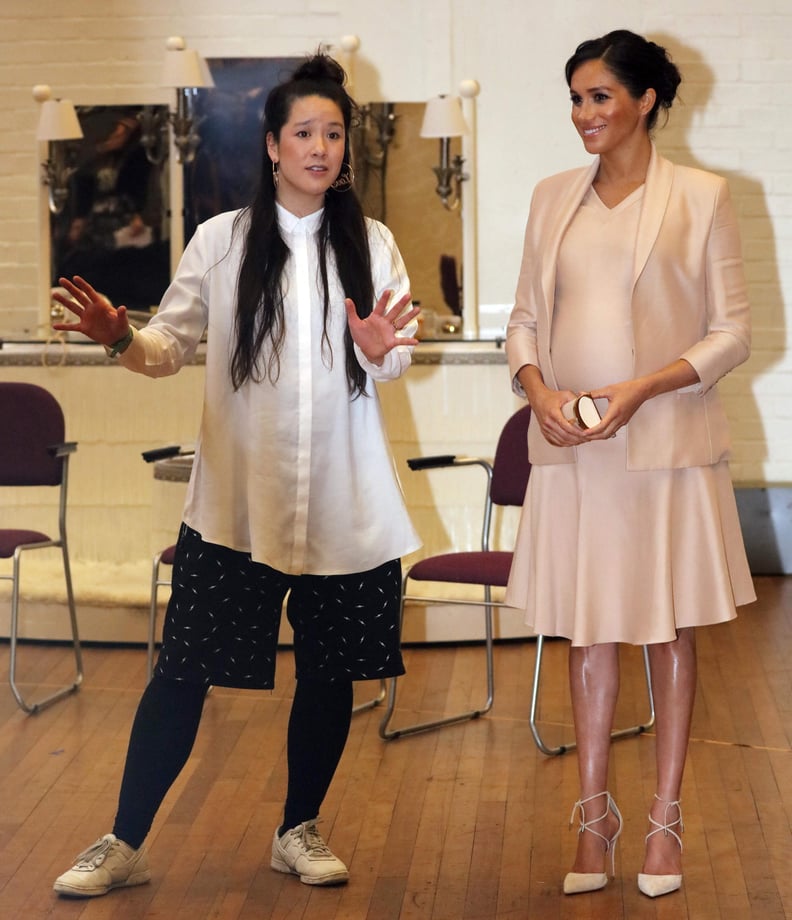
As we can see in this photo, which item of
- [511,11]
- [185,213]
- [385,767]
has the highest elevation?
[511,11]

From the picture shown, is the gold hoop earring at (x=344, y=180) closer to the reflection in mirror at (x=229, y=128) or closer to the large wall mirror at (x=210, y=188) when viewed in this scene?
the large wall mirror at (x=210, y=188)

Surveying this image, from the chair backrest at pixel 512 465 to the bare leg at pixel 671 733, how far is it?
1275 mm

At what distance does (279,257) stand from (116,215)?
312cm

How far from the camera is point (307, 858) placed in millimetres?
2615

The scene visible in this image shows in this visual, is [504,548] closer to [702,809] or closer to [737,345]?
[702,809]

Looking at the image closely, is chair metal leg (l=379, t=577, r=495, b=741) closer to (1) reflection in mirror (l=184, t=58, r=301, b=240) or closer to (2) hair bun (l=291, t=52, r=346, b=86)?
(2) hair bun (l=291, t=52, r=346, b=86)

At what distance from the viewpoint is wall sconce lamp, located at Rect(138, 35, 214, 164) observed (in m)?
5.09

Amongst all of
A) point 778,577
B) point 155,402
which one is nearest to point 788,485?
point 778,577

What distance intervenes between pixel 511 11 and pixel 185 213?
4.85 feet

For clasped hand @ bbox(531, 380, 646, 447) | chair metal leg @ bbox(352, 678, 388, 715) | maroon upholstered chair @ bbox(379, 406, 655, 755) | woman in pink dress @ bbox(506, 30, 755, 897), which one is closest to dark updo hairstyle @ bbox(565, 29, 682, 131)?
woman in pink dress @ bbox(506, 30, 755, 897)

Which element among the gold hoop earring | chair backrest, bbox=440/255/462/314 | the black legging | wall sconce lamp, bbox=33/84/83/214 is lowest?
the black legging

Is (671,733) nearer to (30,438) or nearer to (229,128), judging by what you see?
(30,438)

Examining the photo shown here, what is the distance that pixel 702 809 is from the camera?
3.00 metres

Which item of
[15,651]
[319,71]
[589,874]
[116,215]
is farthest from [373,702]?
[116,215]
